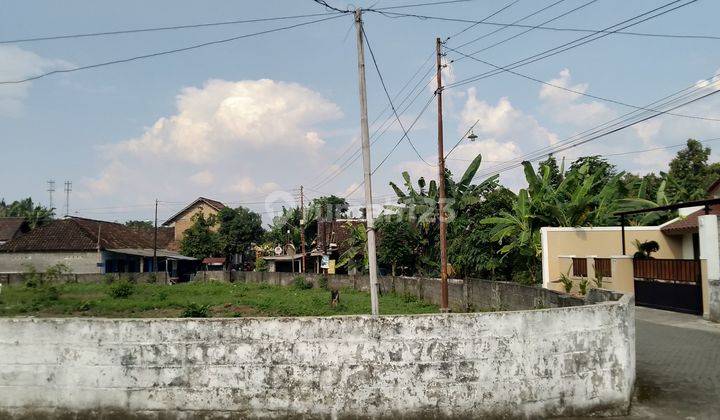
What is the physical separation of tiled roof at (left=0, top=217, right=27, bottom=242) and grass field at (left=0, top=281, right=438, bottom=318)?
23456 millimetres

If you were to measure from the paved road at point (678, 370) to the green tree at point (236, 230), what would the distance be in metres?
40.8

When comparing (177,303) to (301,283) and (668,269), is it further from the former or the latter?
(668,269)

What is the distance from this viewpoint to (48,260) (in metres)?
40.2

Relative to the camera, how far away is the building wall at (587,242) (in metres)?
19.0

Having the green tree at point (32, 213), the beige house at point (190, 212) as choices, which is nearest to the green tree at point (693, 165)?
the beige house at point (190, 212)

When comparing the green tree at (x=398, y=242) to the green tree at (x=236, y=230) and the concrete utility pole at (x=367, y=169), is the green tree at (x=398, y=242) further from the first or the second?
the green tree at (x=236, y=230)

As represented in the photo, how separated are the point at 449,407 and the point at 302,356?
172 centimetres

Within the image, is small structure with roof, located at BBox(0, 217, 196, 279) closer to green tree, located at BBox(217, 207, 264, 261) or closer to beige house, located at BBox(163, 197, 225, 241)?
green tree, located at BBox(217, 207, 264, 261)

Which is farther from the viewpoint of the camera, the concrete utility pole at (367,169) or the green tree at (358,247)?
the green tree at (358,247)

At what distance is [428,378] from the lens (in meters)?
5.76

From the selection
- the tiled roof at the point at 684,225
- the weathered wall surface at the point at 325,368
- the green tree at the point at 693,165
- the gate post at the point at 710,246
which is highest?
the green tree at the point at 693,165

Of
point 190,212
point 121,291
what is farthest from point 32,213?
point 121,291

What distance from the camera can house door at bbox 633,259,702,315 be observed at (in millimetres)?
14234

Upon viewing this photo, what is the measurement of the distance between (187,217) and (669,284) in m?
50.6
